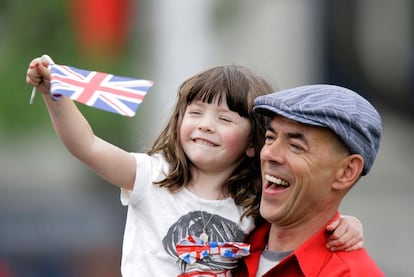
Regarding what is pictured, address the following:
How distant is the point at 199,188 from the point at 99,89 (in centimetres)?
69

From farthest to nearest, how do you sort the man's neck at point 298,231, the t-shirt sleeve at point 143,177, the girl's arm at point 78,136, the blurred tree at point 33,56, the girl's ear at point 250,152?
the blurred tree at point 33,56 < the girl's ear at point 250,152 < the t-shirt sleeve at point 143,177 < the man's neck at point 298,231 < the girl's arm at point 78,136

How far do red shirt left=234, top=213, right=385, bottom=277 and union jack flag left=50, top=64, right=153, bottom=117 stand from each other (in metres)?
0.80

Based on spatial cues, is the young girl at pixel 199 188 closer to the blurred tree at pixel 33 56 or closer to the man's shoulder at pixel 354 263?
the man's shoulder at pixel 354 263

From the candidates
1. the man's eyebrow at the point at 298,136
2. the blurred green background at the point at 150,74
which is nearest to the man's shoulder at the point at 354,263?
the man's eyebrow at the point at 298,136

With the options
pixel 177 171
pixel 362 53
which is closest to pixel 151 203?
pixel 177 171

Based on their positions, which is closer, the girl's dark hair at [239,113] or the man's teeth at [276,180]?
the man's teeth at [276,180]

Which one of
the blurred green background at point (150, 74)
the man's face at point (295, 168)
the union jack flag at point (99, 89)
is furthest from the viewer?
the blurred green background at point (150, 74)

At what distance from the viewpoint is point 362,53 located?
546 inches

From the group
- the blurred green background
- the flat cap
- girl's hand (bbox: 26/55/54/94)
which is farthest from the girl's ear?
the blurred green background

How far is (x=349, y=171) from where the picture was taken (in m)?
3.76

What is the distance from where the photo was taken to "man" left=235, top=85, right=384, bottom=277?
3.65 metres

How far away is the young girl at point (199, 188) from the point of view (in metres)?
3.96

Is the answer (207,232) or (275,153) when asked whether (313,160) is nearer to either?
(275,153)

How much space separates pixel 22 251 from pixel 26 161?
373 centimetres
